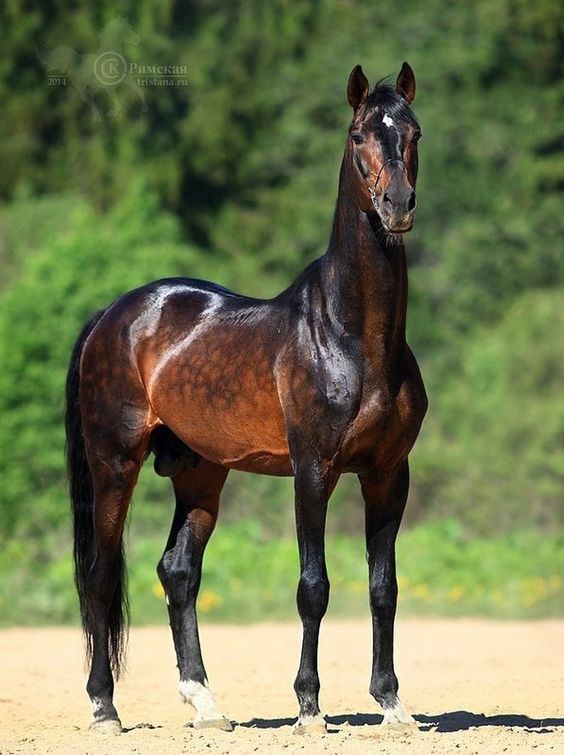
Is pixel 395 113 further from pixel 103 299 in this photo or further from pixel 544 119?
pixel 544 119

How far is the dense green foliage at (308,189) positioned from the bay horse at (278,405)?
10155 millimetres

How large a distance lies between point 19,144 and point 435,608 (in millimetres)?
23717

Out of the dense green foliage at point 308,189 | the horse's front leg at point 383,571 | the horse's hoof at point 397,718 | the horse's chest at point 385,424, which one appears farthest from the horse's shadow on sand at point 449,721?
the dense green foliage at point 308,189

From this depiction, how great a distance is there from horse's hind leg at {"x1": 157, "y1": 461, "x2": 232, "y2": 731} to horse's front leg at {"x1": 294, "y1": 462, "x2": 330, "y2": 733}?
0.97m

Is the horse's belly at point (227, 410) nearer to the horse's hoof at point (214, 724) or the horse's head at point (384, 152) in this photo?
the horse's head at point (384, 152)

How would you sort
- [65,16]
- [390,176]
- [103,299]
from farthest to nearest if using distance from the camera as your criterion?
[65,16], [103,299], [390,176]

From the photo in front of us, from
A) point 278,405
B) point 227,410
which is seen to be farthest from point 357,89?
point 227,410

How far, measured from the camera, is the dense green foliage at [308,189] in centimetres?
1931

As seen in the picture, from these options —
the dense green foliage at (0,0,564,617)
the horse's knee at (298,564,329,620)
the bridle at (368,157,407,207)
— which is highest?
the dense green foliage at (0,0,564,617)

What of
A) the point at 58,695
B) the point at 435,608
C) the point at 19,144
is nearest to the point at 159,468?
the point at 58,695

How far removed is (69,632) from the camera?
1218 centimetres

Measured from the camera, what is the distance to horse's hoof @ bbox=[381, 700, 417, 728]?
663 cm

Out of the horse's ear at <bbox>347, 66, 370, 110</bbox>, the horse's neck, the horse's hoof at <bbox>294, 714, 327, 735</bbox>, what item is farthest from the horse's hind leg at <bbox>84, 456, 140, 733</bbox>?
the horse's ear at <bbox>347, 66, 370, 110</bbox>

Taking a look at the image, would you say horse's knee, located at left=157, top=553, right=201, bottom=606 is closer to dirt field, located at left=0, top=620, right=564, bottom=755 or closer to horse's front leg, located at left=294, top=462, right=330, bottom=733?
dirt field, located at left=0, top=620, right=564, bottom=755
